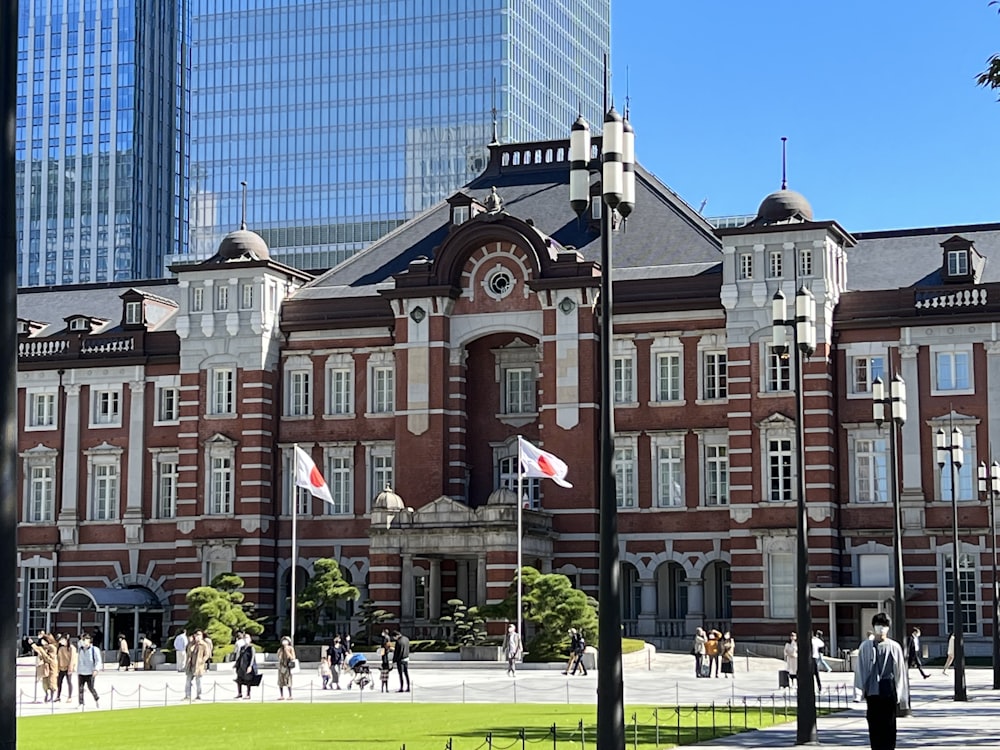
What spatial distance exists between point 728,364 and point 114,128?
352 feet

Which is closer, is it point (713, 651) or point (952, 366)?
point (713, 651)

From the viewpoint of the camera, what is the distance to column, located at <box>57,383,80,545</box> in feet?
230

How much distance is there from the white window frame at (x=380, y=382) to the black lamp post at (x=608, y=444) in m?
48.3

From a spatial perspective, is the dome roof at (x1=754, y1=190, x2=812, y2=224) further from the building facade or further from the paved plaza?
the paved plaza

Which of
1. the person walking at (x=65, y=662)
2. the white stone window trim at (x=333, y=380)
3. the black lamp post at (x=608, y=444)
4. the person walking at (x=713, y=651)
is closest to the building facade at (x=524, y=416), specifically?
the white stone window trim at (x=333, y=380)

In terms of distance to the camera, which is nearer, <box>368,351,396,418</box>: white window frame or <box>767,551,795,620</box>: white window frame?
<box>767,551,795,620</box>: white window frame

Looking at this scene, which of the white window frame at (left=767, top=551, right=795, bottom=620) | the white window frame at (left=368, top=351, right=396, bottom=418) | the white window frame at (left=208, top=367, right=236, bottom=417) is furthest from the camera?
the white window frame at (left=208, top=367, right=236, bottom=417)

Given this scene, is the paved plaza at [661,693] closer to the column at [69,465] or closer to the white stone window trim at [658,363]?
the column at [69,465]

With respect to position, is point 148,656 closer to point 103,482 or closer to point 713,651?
point 103,482

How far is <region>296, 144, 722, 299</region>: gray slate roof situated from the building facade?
149 millimetres

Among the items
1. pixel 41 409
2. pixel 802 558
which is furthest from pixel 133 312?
pixel 802 558

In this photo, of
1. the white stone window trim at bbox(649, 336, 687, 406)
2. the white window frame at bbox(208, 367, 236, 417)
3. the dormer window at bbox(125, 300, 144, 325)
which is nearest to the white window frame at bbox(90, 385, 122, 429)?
the dormer window at bbox(125, 300, 144, 325)

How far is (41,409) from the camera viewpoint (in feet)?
235

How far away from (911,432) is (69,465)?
1365 inches
